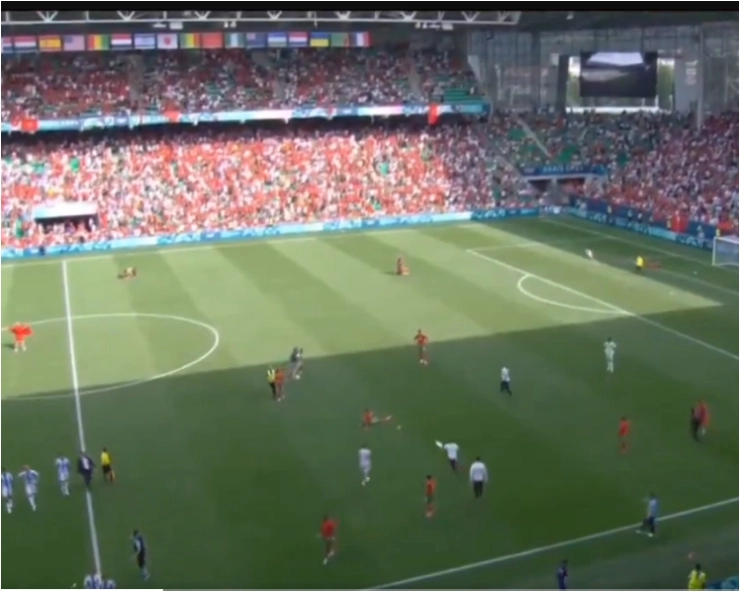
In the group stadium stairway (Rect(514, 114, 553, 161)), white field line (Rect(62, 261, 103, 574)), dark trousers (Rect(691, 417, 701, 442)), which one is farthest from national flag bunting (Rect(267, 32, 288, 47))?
dark trousers (Rect(691, 417, 701, 442))

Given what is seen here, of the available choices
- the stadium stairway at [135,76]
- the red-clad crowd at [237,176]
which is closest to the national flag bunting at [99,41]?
the stadium stairway at [135,76]

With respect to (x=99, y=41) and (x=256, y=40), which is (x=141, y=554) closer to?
(x=99, y=41)

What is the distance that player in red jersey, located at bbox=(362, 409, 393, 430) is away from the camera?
24531 mm

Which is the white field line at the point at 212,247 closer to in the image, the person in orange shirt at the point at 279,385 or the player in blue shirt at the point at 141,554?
the person in orange shirt at the point at 279,385

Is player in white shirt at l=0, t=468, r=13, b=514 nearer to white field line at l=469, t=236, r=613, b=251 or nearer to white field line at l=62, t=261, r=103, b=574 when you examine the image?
white field line at l=62, t=261, r=103, b=574

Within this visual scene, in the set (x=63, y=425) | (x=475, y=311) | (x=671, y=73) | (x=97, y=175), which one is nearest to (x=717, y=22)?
(x=671, y=73)

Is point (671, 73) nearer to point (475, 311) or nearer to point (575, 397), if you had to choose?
point (475, 311)

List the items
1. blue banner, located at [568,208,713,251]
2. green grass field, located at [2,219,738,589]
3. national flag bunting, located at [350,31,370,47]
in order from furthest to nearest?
national flag bunting, located at [350,31,370,47] < blue banner, located at [568,208,713,251] < green grass field, located at [2,219,738,589]

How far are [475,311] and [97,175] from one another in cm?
2945

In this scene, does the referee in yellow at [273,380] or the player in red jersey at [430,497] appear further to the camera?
the referee in yellow at [273,380]

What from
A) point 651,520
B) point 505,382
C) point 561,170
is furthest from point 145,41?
point 651,520

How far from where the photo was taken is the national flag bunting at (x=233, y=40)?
6103 centimetres

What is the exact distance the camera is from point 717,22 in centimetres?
5525

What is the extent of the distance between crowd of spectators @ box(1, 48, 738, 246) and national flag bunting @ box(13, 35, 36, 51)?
2.42m
